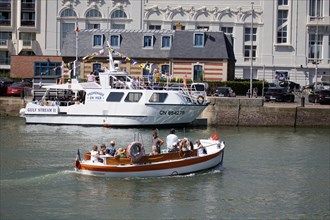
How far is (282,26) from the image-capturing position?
90438mm

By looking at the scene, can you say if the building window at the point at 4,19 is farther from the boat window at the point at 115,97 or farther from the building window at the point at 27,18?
the boat window at the point at 115,97

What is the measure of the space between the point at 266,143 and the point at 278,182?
1210 cm

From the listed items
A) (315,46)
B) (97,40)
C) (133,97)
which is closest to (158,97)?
(133,97)

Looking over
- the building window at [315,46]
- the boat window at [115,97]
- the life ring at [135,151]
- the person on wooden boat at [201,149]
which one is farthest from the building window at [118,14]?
the life ring at [135,151]

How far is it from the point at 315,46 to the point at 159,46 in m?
27.4

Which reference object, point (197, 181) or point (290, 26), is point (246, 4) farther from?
point (197, 181)

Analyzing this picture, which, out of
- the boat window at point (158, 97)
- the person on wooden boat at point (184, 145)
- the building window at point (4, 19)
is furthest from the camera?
the building window at point (4, 19)

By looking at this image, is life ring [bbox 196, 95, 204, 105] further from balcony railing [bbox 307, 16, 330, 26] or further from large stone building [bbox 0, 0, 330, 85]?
balcony railing [bbox 307, 16, 330, 26]

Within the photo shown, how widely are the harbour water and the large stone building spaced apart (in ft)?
148

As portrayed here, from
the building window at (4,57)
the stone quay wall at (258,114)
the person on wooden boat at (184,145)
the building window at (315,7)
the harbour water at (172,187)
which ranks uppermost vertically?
the building window at (315,7)

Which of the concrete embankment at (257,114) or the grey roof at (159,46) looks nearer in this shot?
the concrete embankment at (257,114)

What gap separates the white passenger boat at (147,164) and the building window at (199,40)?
31794 millimetres

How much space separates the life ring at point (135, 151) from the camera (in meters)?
33.4

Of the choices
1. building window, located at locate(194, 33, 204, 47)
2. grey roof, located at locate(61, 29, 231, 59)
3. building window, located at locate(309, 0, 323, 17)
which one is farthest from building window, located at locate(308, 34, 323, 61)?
building window, located at locate(194, 33, 204, 47)
